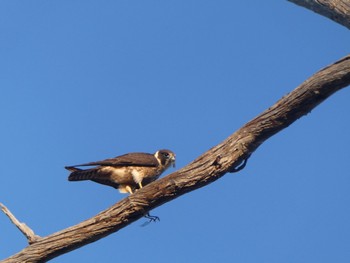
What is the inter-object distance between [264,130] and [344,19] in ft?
7.85

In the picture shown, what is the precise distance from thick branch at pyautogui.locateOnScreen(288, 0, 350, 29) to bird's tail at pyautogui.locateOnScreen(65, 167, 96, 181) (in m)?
3.25

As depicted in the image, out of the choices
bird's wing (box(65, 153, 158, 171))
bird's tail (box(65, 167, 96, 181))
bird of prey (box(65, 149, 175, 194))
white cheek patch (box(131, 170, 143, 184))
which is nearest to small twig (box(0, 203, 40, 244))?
Result: bird's tail (box(65, 167, 96, 181))

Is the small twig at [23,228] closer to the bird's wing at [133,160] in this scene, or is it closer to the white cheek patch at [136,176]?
the bird's wing at [133,160]

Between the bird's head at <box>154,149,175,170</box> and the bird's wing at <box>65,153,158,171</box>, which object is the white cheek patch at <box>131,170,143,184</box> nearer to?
the bird's wing at <box>65,153,158,171</box>

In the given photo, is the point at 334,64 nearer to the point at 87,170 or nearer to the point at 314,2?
the point at 314,2

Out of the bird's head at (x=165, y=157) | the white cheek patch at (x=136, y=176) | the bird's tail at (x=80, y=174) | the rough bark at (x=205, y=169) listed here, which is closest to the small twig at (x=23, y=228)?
the rough bark at (x=205, y=169)

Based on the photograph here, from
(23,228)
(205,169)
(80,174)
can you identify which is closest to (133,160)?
(80,174)

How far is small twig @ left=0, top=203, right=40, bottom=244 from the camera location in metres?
5.41

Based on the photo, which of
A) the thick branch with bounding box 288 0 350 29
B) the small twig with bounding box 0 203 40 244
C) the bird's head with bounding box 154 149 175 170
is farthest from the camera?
the bird's head with bounding box 154 149 175 170

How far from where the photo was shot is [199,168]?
5.14 meters

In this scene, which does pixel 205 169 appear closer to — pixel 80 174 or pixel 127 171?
pixel 80 174

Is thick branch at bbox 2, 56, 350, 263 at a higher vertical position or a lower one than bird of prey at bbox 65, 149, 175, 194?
lower

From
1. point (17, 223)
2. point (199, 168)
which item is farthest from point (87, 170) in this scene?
point (199, 168)

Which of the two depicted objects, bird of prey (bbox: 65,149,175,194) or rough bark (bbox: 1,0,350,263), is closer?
rough bark (bbox: 1,0,350,263)
